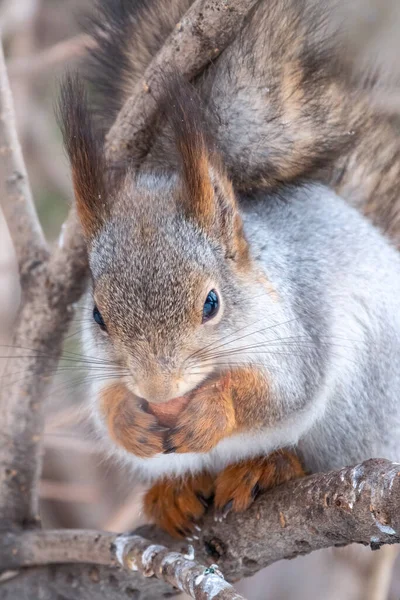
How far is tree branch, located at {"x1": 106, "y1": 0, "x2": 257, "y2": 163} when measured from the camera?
4.40ft

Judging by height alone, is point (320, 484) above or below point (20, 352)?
above

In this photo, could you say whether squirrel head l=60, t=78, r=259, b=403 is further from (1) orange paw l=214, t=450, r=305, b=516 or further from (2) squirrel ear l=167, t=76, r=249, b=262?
(1) orange paw l=214, t=450, r=305, b=516

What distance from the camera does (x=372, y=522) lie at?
3.86 feet

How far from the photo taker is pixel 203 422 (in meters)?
1.33

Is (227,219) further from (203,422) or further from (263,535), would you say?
(263,535)

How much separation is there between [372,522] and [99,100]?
1102 mm

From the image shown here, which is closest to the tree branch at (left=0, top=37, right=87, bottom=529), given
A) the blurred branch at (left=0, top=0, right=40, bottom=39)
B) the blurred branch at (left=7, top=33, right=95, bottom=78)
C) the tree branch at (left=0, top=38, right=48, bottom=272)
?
the tree branch at (left=0, top=38, right=48, bottom=272)

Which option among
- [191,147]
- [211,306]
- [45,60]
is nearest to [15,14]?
[45,60]

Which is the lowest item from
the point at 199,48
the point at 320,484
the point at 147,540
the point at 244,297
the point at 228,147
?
the point at 147,540

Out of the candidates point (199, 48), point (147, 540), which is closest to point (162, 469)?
point (147, 540)

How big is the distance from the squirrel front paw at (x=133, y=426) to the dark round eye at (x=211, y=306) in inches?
8.1

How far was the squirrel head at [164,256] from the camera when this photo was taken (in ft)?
4.04

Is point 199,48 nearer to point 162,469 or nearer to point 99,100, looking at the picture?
point 99,100

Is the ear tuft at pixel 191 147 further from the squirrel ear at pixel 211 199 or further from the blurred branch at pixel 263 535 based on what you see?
the blurred branch at pixel 263 535
